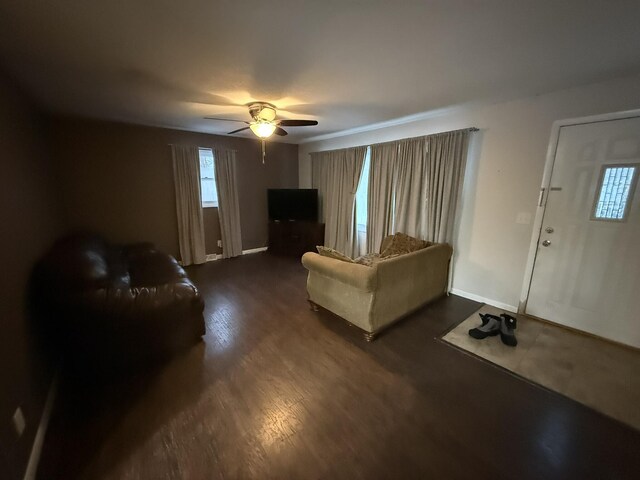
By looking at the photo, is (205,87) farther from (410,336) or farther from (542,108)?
(542,108)

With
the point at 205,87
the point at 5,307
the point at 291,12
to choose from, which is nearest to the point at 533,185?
the point at 291,12

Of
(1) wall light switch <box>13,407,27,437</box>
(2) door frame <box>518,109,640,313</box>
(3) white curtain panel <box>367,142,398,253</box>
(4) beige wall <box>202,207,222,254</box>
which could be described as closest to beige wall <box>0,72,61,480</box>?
(1) wall light switch <box>13,407,27,437</box>

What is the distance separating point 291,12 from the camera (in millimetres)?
1359

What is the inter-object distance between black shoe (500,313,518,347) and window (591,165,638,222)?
125cm

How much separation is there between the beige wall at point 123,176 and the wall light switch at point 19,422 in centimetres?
319

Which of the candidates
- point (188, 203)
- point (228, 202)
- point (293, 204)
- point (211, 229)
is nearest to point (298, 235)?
→ point (293, 204)

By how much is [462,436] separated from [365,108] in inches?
124

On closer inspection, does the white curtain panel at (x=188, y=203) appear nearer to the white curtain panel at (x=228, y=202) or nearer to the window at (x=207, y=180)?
the window at (x=207, y=180)

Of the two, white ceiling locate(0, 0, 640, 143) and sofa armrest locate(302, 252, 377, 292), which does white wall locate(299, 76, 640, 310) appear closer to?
white ceiling locate(0, 0, 640, 143)

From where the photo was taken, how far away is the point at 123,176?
3.86 meters

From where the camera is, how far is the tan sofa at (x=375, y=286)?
233 centimetres

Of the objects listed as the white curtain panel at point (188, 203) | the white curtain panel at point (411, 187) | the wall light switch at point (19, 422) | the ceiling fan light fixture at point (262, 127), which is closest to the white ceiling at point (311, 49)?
the ceiling fan light fixture at point (262, 127)

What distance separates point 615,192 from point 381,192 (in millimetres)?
2419

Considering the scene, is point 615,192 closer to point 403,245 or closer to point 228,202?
point 403,245
